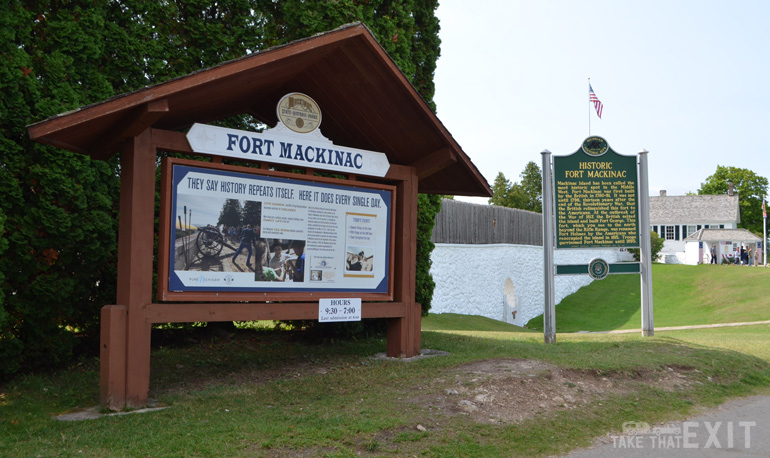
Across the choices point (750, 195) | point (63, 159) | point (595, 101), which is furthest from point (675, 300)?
point (750, 195)

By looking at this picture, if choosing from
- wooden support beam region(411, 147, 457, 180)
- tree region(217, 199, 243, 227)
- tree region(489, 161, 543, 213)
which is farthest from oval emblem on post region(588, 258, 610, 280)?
tree region(489, 161, 543, 213)

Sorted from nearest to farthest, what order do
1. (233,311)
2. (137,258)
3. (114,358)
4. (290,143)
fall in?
(114,358)
(137,258)
(233,311)
(290,143)

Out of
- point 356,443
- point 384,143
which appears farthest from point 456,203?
point 356,443

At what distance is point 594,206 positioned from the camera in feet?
44.2

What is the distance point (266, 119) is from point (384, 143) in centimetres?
179

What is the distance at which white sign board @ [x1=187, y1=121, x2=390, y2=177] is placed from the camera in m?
8.12

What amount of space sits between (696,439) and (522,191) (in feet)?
226

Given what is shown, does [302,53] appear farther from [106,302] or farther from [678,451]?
[678,451]

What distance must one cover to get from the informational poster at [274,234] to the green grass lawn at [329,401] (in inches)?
50.6

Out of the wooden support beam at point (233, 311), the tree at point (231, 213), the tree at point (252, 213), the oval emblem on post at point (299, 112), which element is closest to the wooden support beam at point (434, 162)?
the oval emblem on post at point (299, 112)

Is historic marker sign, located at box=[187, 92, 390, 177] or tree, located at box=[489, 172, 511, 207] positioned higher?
tree, located at box=[489, 172, 511, 207]

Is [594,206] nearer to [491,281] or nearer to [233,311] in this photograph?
[233,311]

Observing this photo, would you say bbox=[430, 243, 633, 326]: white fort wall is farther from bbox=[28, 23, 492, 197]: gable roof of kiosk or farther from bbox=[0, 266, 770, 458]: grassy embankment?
bbox=[28, 23, 492, 197]: gable roof of kiosk

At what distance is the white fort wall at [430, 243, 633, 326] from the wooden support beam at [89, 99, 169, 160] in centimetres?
1877
